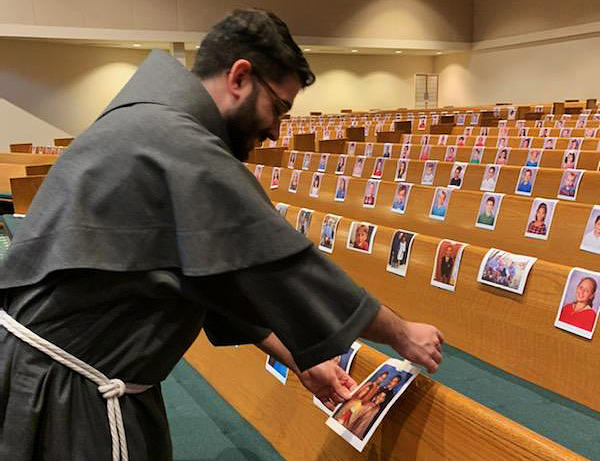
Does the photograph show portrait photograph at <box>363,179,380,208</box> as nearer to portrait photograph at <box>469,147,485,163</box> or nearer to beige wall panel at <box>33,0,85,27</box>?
portrait photograph at <box>469,147,485,163</box>

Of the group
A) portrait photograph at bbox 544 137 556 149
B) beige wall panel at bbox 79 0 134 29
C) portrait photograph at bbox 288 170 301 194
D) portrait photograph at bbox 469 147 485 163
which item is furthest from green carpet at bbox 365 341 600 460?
beige wall panel at bbox 79 0 134 29

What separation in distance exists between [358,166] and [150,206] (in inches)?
133

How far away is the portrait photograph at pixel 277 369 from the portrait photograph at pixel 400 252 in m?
0.77

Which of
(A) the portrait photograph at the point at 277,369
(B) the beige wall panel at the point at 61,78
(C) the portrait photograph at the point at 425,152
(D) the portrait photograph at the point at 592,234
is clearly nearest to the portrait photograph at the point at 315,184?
(C) the portrait photograph at the point at 425,152

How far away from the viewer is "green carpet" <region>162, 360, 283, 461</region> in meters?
1.72

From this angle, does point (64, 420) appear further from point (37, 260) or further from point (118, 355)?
point (37, 260)

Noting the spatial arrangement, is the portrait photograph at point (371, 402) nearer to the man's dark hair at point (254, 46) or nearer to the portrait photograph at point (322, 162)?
the man's dark hair at point (254, 46)

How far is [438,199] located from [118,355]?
2.01m

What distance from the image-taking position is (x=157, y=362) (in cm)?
95

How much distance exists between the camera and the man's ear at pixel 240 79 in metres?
0.89

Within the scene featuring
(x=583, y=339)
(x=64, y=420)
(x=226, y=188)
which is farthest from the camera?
(x=583, y=339)

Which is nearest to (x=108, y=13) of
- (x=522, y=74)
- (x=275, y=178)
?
(x=275, y=178)

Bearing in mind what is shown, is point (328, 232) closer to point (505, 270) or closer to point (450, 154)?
point (505, 270)

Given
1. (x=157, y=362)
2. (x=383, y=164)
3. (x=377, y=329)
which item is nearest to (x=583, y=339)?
(x=377, y=329)
